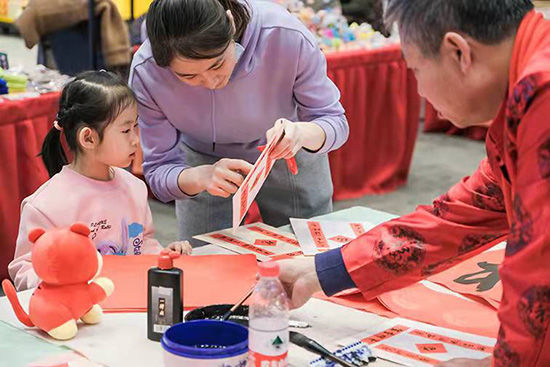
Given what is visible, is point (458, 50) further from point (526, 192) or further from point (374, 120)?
point (374, 120)

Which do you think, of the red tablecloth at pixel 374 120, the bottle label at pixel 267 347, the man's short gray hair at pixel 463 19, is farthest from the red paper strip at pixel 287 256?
the red tablecloth at pixel 374 120

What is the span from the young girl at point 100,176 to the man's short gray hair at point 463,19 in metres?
0.98

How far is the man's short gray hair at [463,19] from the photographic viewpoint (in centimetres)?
118

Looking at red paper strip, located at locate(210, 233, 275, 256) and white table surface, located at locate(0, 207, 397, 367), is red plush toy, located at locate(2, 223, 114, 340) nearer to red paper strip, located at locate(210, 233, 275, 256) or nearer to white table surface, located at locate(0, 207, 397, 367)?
white table surface, located at locate(0, 207, 397, 367)

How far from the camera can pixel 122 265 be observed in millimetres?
1895

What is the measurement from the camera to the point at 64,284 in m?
1.54

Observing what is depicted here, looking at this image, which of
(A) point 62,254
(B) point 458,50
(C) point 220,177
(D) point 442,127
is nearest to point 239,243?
(C) point 220,177

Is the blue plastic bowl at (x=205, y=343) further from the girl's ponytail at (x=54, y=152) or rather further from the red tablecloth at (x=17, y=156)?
the red tablecloth at (x=17, y=156)

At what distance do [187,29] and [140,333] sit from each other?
67 centimetres

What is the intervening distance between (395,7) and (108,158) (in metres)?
1.03

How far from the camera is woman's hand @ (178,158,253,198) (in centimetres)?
203

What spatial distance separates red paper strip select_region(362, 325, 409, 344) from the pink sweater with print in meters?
0.71

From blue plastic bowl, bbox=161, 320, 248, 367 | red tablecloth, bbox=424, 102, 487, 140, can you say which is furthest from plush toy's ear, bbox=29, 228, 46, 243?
red tablecloth, bbox=424, 102, 487, 140

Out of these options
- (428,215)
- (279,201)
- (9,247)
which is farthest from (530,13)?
(9,247)
